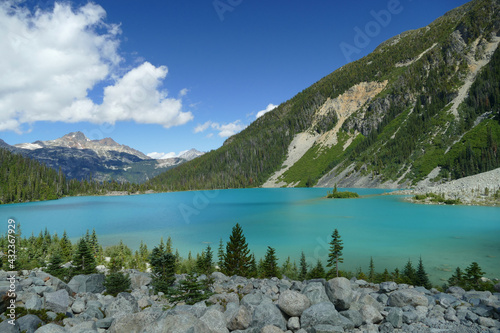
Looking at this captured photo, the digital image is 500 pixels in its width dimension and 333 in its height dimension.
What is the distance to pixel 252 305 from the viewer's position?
395 inches

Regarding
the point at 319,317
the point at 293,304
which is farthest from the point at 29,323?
the point at 319,317

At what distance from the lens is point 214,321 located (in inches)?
317

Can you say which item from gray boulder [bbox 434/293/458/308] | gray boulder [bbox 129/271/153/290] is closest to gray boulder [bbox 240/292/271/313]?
gray boulder [bbox 434/293/458/308]

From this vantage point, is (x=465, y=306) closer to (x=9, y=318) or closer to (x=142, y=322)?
(x=142, y=322)

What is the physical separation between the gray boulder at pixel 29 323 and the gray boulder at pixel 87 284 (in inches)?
210

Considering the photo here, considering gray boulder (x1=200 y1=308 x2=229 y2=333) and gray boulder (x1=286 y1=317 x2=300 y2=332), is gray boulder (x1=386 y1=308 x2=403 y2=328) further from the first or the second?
gray boulder (x1=200 y1=308 x2=229 y2=333)

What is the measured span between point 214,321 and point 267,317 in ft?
5.59

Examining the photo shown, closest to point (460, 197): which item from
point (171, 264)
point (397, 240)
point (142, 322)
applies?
point (397, 240)

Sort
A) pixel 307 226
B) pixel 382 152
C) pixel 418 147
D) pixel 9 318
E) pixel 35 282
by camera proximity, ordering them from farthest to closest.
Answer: pixel 382 152, pixel 418 147, pixel 307 226, pixel 35 282, pixel 9 318

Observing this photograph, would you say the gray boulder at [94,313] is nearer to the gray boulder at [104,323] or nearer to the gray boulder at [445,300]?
the gray boulder at [104,323]

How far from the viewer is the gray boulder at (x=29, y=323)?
7547 millimetres

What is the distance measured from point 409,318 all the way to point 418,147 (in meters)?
156

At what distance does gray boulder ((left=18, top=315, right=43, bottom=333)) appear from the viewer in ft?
24.8

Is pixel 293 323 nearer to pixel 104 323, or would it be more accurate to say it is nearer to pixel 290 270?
pixel 104 323
